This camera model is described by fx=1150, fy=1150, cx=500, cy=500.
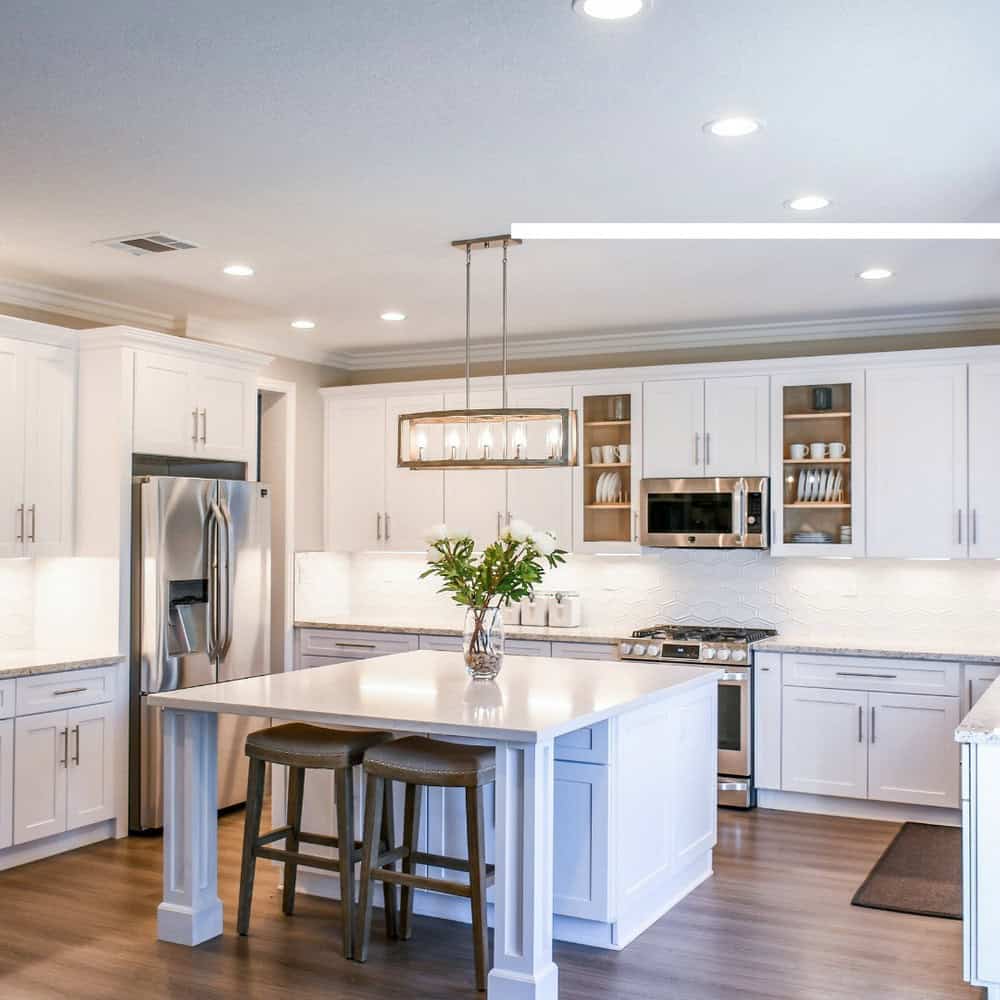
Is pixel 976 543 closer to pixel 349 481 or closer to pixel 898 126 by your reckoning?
pixel 898 126

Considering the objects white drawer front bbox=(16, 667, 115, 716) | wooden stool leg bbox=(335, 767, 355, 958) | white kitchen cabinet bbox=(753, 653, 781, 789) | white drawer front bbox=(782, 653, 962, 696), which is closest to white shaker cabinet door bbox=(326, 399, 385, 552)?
white drawer front bbox=(16, 667, 115, 716)

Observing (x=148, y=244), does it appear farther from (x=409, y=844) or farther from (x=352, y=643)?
(x=352, y=643)

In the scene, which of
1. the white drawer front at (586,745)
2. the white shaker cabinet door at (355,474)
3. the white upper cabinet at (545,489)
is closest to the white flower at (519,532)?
the white drawer front at (586,745)

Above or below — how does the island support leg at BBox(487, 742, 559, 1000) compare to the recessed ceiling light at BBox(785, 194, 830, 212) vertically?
below

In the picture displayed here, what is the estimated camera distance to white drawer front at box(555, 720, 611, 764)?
3.92 metres

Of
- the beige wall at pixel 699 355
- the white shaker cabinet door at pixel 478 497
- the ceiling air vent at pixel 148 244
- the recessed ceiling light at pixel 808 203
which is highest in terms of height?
the recessed ceiling light at pixel 808 203

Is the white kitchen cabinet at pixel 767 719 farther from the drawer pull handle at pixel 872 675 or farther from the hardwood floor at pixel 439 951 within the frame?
the hardwood floor at pixel 439 951

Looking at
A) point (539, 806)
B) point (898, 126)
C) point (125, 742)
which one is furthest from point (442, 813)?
point (898, 126)

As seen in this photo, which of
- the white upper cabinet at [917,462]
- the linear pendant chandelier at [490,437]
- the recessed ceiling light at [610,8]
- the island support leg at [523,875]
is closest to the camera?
the recessed ceiling light at [610,8]

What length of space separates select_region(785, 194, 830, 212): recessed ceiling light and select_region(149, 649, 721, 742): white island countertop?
182 centimetres

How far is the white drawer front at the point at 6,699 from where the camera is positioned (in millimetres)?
4873

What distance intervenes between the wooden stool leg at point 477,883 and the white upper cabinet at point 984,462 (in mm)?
3355

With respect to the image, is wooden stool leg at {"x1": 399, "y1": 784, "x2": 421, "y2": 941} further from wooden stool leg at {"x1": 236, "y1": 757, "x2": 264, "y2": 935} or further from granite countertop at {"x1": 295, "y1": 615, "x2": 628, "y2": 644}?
granite countertop at {"x1": 295, "y1": 615, "x2": 628, "y2": 644}

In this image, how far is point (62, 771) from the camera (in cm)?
516
